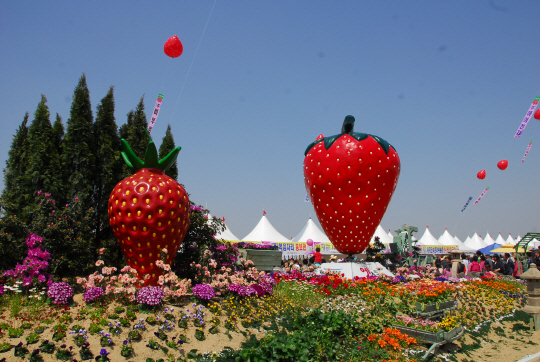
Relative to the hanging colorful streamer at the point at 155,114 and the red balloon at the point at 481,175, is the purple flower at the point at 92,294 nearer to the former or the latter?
the hanging colorful streamer at the point at 155,114

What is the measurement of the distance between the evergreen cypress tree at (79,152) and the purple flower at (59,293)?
10.6 ft

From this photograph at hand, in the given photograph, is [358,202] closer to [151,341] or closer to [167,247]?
[167,247]

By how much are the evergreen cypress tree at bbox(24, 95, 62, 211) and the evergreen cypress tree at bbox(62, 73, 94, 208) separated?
0.82ft

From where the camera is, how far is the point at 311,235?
21781 millimetres

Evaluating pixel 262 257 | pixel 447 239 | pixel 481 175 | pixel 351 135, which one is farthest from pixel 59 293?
pixel 447 239

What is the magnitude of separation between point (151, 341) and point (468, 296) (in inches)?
301

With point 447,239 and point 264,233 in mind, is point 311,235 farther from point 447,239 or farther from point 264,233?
point 447,239

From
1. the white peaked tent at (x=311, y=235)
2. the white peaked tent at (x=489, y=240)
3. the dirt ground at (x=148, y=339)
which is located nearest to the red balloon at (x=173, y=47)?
the dirt ground at (x=148, y=339)

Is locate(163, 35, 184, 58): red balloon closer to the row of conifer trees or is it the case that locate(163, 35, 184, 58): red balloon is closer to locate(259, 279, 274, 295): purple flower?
the row of conifer trees

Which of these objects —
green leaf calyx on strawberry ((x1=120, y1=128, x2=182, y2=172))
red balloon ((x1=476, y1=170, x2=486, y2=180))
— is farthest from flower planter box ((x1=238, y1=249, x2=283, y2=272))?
red balloon ((x1=476, y1=170, x2=486, y2=180))

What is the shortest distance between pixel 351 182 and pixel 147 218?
236 inches

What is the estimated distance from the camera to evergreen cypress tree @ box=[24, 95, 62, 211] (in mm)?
7796

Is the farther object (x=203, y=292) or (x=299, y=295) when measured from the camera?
(x=299, y=295)

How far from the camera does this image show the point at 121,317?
15.1ft
